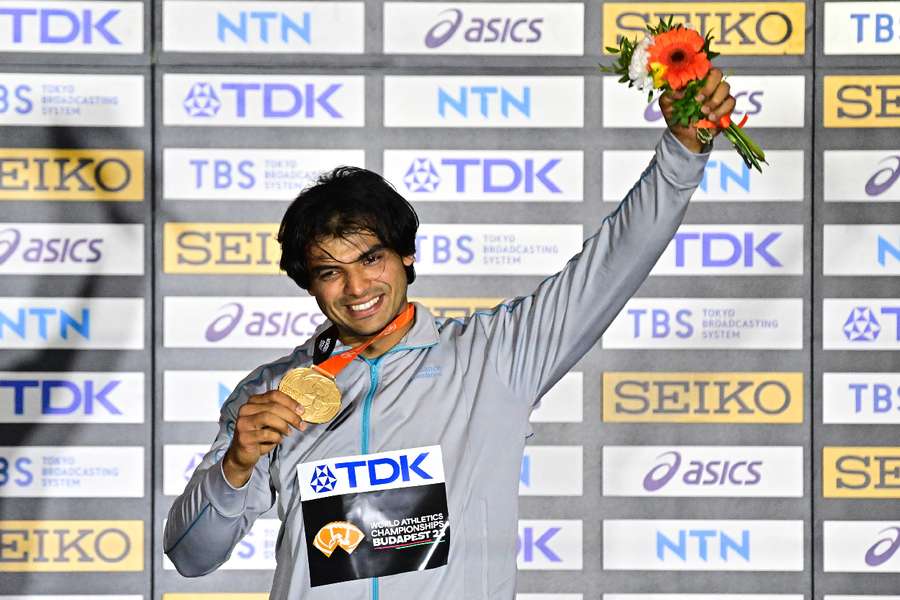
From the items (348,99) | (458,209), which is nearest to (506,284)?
(458,209)

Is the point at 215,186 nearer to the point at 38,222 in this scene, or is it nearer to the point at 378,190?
the point at 38,222

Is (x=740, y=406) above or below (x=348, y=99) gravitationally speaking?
below

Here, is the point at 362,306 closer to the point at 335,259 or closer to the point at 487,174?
the point at 335,259

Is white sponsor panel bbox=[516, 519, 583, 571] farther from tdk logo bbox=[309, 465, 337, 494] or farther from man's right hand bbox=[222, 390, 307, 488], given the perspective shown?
man's right hand bbox=[222, 390, 307, 488]

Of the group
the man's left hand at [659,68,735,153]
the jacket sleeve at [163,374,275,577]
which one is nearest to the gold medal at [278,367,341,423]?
the jacket sleeve at [163,374,275,577]

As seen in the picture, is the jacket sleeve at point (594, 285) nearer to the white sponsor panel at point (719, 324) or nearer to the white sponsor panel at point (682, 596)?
→ the white sponsor panel at point (719, 324)

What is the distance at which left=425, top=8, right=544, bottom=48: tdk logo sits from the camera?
2.87 metres

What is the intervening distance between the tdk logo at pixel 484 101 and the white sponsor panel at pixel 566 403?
78 cm

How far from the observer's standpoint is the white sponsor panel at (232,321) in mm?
2865

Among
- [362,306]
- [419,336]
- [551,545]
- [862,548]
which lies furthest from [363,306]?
[862,548]

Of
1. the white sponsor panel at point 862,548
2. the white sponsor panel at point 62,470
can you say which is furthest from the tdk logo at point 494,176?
the white sponsor panel at point 862,548

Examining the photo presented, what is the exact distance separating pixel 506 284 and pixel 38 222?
1.37m

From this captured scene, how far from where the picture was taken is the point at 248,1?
113 inches

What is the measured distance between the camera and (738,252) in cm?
287
